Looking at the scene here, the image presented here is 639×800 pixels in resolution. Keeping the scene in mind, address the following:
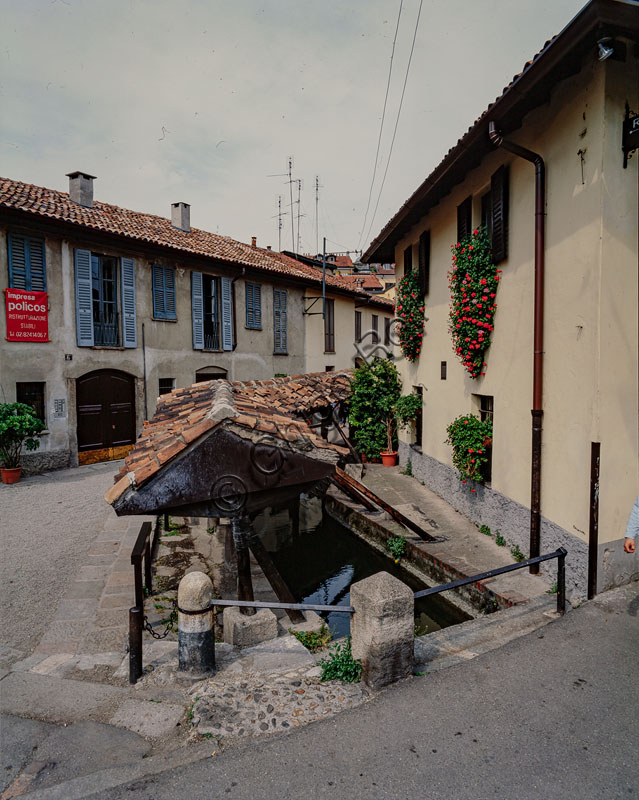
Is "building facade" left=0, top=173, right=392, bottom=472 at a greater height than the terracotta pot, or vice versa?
"building facade" left=0, top=173, right=392, bottom=472

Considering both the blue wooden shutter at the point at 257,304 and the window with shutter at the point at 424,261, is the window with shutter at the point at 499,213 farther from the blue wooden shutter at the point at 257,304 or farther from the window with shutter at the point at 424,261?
the blue wooden shutter at the point at 257,304

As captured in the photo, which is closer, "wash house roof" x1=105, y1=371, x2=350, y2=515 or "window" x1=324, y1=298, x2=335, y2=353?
"wash house roof" x1=105, y1=371, x2=350, y2=515

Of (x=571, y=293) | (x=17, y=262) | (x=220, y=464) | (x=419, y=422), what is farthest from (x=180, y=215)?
(x=220, y=464)

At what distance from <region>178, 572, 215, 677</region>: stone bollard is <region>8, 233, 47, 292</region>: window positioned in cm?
1117

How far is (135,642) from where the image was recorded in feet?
12.5

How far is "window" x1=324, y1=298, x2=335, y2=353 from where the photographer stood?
23.6 meters

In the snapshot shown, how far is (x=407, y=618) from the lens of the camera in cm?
365

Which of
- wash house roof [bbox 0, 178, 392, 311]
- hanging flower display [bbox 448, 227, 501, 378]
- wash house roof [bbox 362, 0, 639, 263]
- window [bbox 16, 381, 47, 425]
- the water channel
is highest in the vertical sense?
wash house roof [bbox 0, 178, 392, 311]

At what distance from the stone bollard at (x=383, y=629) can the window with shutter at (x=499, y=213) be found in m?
5.25

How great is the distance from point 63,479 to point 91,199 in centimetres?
926

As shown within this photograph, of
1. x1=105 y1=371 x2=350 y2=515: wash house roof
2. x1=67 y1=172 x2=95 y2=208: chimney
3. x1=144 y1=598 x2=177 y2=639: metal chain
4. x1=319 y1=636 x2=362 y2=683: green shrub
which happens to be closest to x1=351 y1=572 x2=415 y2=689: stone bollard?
x1=319 y1=636 x2=362 y2=683: green shrub

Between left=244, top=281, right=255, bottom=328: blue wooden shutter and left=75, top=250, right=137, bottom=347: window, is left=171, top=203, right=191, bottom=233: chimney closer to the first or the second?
left=244, top=281, right=255, bottom=328: blue wooden shutter

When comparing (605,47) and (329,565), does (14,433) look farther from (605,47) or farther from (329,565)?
(605,47)

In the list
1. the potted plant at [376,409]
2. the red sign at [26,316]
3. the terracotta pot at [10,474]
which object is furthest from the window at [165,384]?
the potted plant at [376,409]
